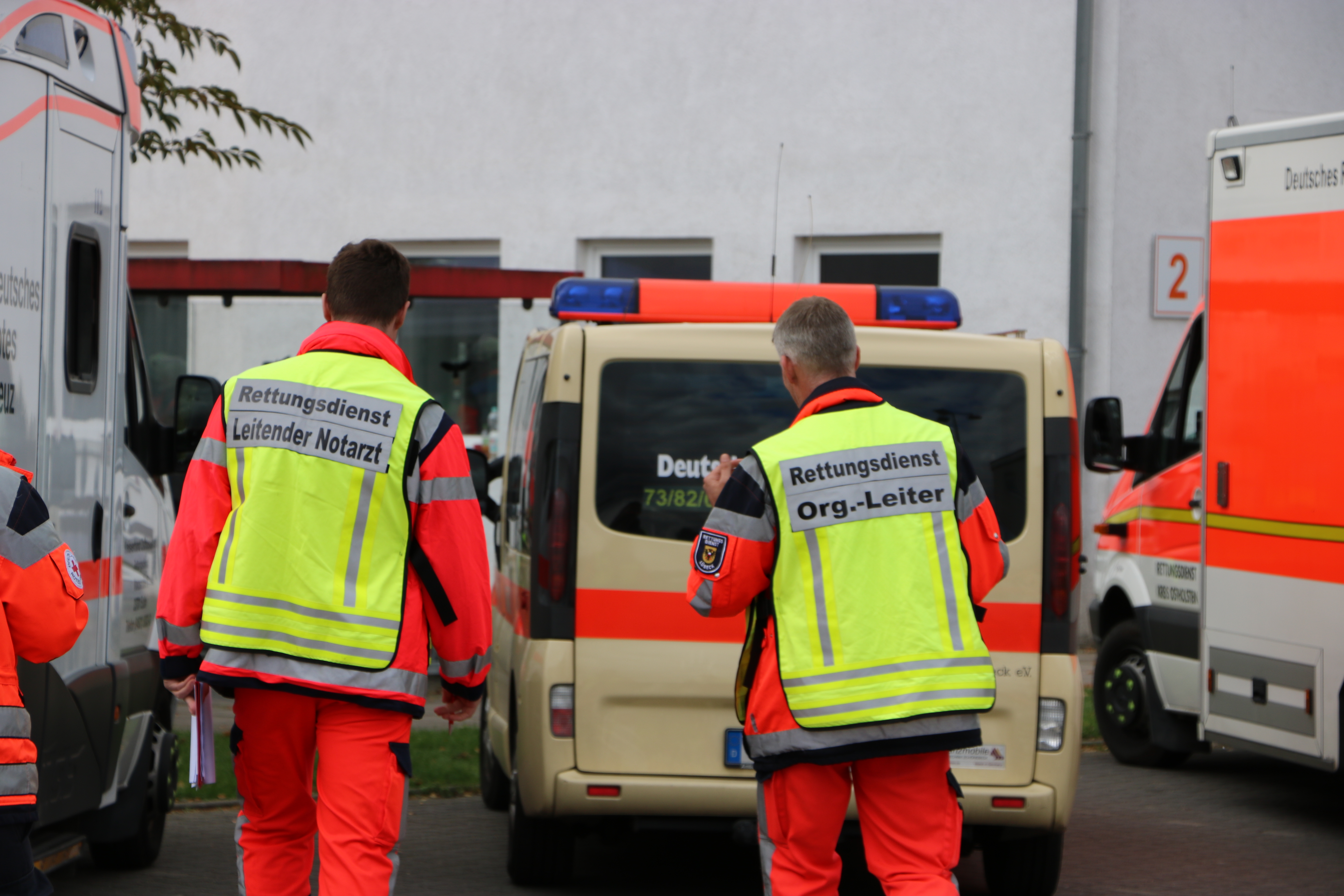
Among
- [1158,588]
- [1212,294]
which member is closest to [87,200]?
[1212,294]

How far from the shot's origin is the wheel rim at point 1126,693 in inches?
374

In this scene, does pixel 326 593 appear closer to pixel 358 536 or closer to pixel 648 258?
pixel 358 536

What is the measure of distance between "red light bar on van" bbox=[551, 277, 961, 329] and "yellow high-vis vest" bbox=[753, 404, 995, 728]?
2231 millimetres

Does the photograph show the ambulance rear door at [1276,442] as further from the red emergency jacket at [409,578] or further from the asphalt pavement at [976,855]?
the red emergency jacket at [409,578]

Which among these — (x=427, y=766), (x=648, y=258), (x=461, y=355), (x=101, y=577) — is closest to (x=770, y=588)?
(x=101, y=577)

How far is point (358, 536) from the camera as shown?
396 centimetres

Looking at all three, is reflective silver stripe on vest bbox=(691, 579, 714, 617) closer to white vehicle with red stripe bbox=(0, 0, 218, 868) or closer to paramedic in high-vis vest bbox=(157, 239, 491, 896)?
paramedic in high-vis vest bbox=(157, 239, 491, 896)

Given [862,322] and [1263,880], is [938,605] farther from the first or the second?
[1263,880]

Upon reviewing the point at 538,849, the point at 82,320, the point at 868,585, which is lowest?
the point at 538,849

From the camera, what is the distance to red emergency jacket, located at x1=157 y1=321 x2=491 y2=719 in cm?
392

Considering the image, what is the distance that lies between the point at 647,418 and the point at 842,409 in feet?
6.04

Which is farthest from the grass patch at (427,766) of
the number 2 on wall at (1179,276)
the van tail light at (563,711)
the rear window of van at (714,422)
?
the number 2 on wall at (1179,276)

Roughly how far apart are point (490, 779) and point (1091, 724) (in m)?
4.42

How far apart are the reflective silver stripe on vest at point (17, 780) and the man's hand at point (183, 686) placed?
1.83 feet
